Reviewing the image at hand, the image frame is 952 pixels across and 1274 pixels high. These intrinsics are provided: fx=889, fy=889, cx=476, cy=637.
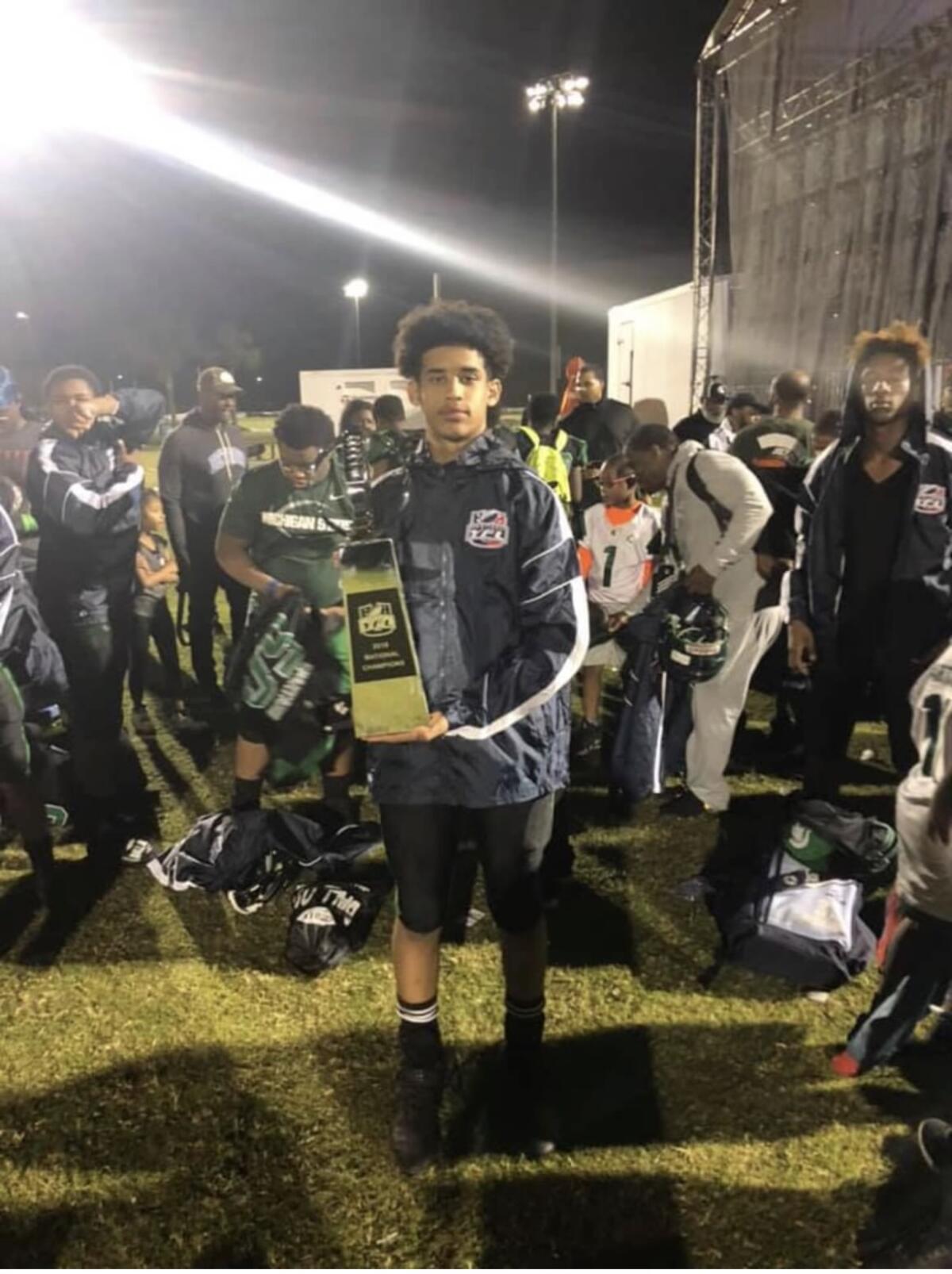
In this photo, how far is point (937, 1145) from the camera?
90.3 inches

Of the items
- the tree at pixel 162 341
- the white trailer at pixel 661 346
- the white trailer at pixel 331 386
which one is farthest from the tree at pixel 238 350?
the white trailer at pixel 661 346

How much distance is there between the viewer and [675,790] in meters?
4.79

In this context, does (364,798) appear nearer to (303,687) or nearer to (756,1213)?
(303,687)

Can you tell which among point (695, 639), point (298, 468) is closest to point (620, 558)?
→ point (695, 639)

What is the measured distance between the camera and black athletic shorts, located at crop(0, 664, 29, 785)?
11.3ft

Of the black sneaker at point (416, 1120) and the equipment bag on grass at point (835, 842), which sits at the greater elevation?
the equipment bag on grass at point (835, 842)

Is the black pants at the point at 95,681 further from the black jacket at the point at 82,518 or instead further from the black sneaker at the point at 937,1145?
the black sneaker at the point at 937,1145

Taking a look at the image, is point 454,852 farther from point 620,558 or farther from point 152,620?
point 152,620

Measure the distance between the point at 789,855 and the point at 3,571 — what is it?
3.18 meters

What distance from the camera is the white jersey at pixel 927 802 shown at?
244cm

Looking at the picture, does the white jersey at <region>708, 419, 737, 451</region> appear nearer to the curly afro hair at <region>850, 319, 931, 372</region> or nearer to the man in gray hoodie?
the curly afro hair at <region>850, 319, 931, 372</region>

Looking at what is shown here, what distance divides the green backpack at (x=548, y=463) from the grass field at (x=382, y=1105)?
3.18 meters

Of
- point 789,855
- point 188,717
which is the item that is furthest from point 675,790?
point 188,717

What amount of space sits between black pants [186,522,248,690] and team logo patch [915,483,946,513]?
4.19 metres
